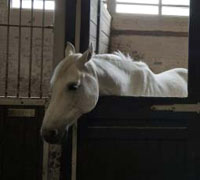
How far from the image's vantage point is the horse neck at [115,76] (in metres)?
1.91

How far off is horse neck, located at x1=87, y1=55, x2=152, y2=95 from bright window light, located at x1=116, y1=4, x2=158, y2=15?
462 centimetres

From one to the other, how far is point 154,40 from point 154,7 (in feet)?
2.44

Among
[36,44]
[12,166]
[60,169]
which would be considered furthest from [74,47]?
[36,44]

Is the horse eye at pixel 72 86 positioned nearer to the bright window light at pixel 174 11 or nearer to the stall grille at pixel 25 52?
the stall grille at pixel 25 52

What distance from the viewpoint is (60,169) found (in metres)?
1.89

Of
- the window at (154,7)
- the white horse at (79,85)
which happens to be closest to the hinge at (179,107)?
the white horse at (79,85)

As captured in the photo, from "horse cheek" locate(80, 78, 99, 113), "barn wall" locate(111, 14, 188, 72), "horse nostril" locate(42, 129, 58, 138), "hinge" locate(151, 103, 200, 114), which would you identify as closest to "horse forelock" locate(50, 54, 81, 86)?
"horse cheek" locate(80, 78, 99, 113)

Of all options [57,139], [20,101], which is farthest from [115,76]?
[20,101]

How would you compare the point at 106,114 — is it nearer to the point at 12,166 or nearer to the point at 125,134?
the point at 125,134

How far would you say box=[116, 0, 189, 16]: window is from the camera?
664cm

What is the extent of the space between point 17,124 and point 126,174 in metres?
0.88

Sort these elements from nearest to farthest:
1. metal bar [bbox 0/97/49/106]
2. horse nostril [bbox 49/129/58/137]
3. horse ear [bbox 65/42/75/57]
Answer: horse nostril [bbox 49/129/58/137] → horse ear [bbox 65/42/75/57] → metal bar [bbox 0/97/49/106]

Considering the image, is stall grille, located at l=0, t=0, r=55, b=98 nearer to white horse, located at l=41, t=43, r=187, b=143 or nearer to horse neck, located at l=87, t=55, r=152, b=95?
horse neck, located at l=87, t=55, r=152, b=95

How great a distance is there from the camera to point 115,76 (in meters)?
2.00
